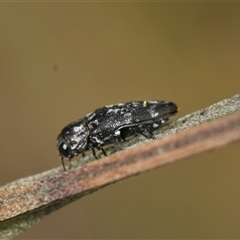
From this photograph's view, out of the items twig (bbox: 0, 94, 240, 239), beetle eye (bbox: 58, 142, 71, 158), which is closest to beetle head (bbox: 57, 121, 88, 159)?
beetle eye (bbox: 58, 142, 71, 158)

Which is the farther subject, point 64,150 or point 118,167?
point 64,150

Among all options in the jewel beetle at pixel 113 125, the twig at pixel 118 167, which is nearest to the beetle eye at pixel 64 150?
the jewel beetle at pixel 113 125

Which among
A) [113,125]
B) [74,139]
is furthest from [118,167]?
[74,139]

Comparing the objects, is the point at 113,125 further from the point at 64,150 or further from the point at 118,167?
the point at 118,167

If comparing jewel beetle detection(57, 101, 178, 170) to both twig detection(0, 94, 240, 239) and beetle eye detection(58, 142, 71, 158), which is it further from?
twig detection(0, 94, 240, 239)

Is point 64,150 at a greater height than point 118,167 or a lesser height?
greater

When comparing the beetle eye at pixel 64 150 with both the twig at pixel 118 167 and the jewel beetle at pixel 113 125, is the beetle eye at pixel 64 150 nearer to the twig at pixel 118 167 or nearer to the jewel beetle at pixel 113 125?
the jewel beetle at pixel 113 125

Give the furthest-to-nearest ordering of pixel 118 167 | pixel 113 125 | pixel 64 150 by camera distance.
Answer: pixel 64 150 < pixel 113 125 < pixel 118 167

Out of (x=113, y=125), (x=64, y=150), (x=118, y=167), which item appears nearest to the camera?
(x=118, y=167)
